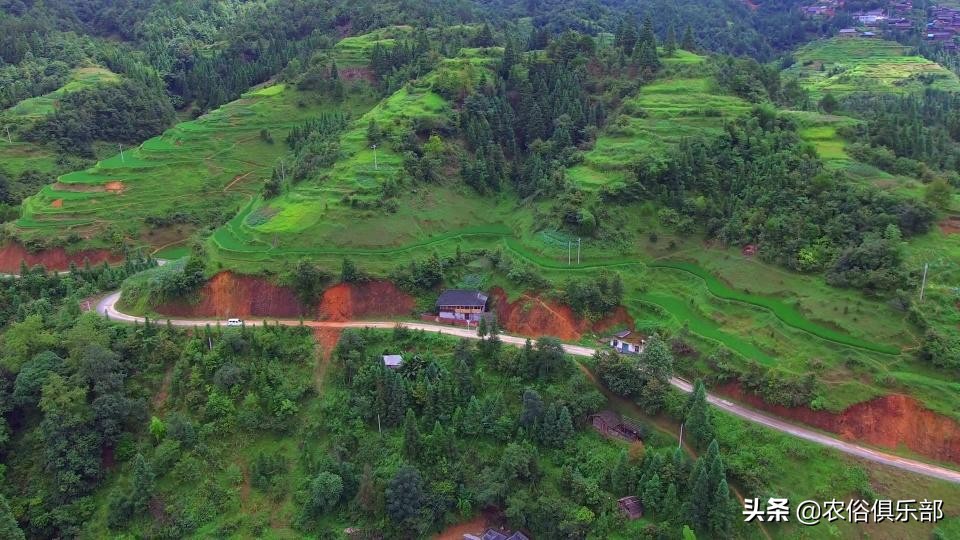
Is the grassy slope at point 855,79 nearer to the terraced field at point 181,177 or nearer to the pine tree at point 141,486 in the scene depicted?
the pine tree at point 141,486

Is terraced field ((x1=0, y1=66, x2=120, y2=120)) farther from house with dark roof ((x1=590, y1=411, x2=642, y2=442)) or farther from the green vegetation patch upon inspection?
house with dark roof ((x1=590, y1=411, x2=642, y2=442))

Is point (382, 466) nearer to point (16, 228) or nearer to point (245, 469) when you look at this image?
point (245, 469)

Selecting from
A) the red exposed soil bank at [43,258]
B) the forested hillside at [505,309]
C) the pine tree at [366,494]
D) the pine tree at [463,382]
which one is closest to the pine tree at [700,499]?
the forested hillside at [505,309]

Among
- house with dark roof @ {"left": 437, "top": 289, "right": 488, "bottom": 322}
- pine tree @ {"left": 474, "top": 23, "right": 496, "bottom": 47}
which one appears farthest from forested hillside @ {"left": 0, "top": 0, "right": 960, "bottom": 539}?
pine tree @ {"left": 474, "top": 23, "right": 496, "bottom": 47}

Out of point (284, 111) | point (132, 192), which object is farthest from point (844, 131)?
point (132, 192)

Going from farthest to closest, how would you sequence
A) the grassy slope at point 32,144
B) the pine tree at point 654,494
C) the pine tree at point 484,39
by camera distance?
1. the pine tree at point 484,39
2. the grassy slope at point 32,144
3. the pine tree at point 654,494

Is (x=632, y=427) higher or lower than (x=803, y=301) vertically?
lower

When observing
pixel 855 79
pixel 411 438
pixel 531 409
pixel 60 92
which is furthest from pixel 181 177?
pixel 855 79
